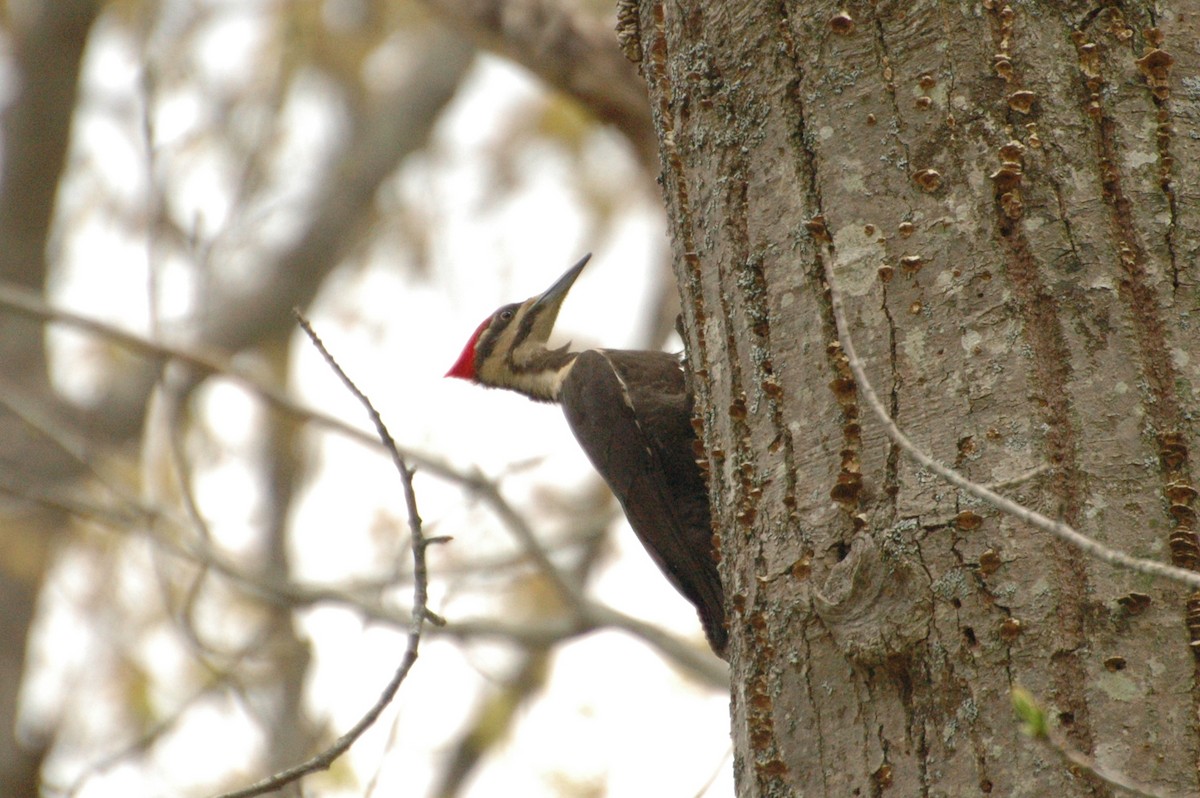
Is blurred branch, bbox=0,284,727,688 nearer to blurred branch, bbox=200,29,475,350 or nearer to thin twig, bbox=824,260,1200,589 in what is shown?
blurred branch, bbox=200,29,475,350

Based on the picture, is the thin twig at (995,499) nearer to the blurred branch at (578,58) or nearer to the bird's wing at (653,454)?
the bird's wing at (653,454)

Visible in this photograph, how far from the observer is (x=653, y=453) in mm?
3756

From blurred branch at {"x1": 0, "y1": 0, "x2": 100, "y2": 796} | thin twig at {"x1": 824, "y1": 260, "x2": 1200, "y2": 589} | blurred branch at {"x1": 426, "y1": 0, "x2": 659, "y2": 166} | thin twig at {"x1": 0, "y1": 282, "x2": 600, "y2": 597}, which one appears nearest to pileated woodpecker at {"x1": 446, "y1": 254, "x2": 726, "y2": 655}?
thin twig at {"x1": 0, "y1": 282, "x2": 600, "y2": 597}

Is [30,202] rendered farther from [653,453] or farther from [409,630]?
[409,630]

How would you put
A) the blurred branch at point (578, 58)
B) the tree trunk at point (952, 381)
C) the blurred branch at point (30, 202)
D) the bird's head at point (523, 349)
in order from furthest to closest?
the blurred branch at point (30, 202)
the blurred branch at point (578, 58)
the bird's head at point (523, 349)
the tree trunk at point (952, 381)

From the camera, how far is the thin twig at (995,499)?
51.9 inches

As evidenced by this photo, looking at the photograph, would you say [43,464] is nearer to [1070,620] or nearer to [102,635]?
[102,635]

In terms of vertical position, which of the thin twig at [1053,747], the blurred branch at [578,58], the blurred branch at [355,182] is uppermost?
the blurred branch at [355,182]

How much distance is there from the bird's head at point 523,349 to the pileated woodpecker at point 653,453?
0.34 metres

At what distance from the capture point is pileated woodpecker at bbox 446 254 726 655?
3.51 metres

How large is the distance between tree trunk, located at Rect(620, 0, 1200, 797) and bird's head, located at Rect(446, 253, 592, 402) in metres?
2.64

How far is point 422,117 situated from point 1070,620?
8446mm

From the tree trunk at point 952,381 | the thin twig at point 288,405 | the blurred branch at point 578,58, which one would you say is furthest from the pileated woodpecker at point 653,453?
the tree trunk at point 952,381

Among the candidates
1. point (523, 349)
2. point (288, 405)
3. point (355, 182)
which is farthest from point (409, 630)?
point (355, 182)
